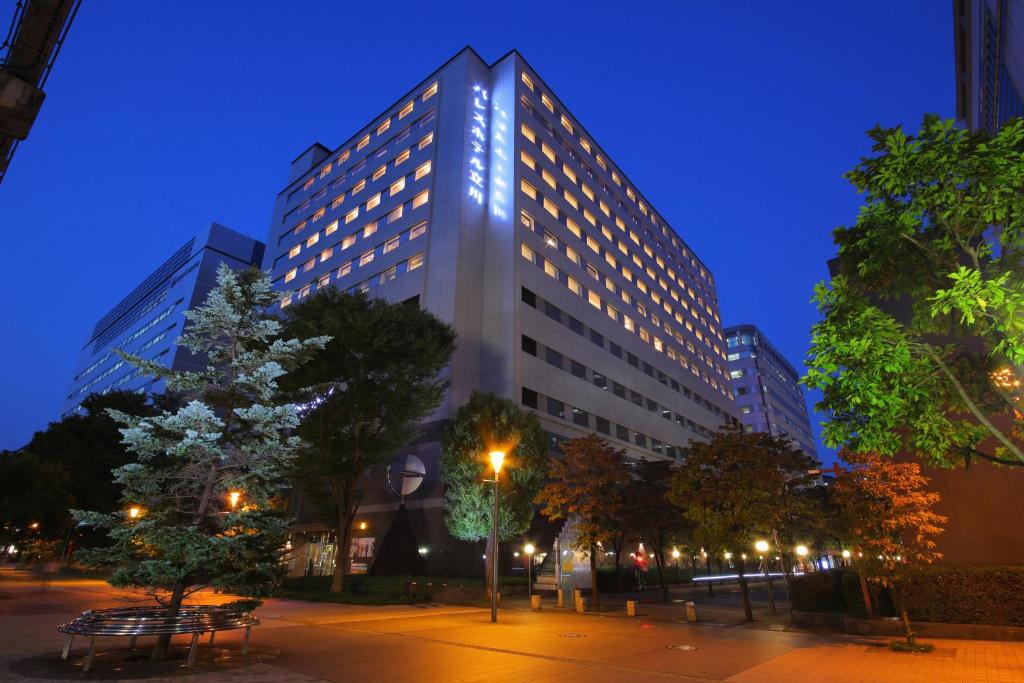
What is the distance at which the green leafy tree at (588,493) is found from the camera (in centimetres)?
2367

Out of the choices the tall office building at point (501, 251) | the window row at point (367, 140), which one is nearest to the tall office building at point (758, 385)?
the tall office building at point (501, 251)

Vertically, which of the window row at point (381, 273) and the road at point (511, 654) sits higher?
the window row at point (381, 273)

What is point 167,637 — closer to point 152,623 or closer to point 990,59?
point 152,623

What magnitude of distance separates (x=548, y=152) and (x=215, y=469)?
45849 millimetres

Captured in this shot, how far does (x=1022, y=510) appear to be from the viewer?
1645cm

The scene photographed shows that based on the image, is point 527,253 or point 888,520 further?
point 527,253

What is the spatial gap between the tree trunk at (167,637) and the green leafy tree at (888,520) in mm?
16550

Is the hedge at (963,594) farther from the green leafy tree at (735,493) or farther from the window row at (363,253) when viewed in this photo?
the window row at (363,253)

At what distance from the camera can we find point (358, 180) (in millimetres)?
52750

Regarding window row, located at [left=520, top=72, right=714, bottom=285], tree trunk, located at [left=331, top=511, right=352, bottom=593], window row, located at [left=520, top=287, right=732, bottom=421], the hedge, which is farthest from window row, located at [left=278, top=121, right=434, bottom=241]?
the hedge

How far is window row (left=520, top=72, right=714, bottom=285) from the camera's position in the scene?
166 feet

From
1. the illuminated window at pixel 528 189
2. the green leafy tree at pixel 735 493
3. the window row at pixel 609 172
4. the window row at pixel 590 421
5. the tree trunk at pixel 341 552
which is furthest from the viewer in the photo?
the window row at pixel 609 172

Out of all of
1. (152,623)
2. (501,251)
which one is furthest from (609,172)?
(152,623)

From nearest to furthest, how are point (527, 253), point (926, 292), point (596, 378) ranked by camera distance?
1. point (926, 292)
2. point (527, 253)
3. point (596, 378)
